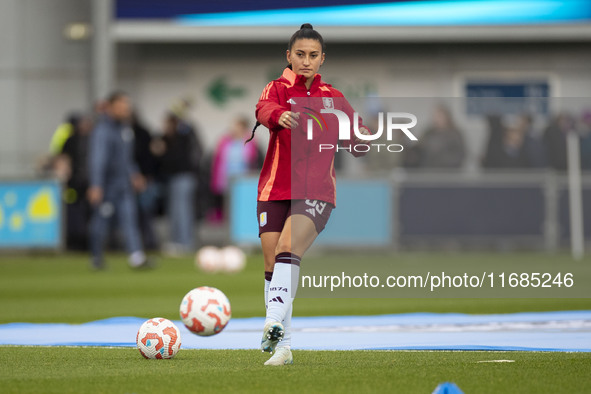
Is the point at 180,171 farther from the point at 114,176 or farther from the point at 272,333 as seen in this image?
the point at 272,333

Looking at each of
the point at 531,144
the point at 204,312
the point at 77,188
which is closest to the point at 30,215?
the point at 77,188

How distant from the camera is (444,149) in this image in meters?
20.8

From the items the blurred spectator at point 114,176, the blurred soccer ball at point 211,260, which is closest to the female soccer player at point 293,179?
the blurred spectator at point 114,176

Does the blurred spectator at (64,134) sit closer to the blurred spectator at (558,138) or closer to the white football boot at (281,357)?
the blurred spectator at (558,138)

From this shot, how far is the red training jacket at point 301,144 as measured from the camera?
782cm

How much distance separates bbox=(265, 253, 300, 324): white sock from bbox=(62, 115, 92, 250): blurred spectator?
51.8ft

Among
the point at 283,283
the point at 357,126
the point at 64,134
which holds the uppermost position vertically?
the point at 64,134

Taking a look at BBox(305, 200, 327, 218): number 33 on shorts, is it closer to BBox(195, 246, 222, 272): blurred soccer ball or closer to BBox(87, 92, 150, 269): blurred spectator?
BBox(87, 92, 150, 269): blurred spectator

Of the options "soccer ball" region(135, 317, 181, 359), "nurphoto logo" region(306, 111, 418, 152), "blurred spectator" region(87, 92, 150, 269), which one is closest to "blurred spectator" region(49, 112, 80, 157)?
"blurred spectator" region(87, 92, 150, 269)

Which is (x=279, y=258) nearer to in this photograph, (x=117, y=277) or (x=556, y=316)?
(x=556, y=316)

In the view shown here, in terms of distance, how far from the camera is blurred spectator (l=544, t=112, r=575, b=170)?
61.0ft

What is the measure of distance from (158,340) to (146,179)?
50.8 feet

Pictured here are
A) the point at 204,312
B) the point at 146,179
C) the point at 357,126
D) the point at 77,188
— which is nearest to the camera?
the point at 357,126

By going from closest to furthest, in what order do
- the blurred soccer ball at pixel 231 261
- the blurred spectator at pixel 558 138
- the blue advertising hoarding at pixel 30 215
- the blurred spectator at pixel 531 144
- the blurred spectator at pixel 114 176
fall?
the blurred spectator at pixel 114 176, the blurred spectator at pixel 558 138, the blurred spectator at pixel 531 144, the blurred soccer ball at pixel 231 261, the blue advertising hoarding at pixel 30 215
